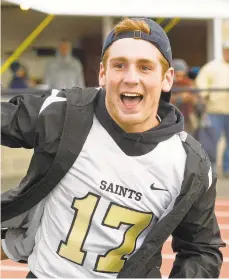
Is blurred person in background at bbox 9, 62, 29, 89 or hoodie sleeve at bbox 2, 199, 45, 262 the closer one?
hoodie sleeve at bbox 2, 199, 45, 262

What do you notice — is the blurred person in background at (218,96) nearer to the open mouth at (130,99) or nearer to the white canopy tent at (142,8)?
the white canopy tent at (142,8)

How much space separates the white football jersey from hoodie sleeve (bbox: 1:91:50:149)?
20 cm

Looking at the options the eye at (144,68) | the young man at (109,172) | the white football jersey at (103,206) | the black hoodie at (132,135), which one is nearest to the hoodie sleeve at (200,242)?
the young man at (109,172)

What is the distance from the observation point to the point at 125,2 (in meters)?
11.9

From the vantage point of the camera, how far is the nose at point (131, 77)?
2586 millimetres

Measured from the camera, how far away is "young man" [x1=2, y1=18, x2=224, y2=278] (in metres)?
2.65

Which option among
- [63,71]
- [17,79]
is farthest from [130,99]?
[17,79]

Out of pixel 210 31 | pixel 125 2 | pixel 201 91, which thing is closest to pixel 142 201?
pixel 201 91

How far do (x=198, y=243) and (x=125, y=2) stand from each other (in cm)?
936

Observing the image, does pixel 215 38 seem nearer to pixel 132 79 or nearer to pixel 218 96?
pixel 218 96

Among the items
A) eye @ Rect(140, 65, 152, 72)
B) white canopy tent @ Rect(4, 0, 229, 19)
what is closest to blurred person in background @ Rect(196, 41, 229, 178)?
white canopy tent @ Rect(4, 0, 229, 19)

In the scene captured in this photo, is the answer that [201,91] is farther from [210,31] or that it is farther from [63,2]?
[210,31]

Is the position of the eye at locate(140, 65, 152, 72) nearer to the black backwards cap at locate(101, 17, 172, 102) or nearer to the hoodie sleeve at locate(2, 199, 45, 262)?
the black backwards cap at locate(101, 17, 172, 102)

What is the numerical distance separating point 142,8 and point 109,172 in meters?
9.36
